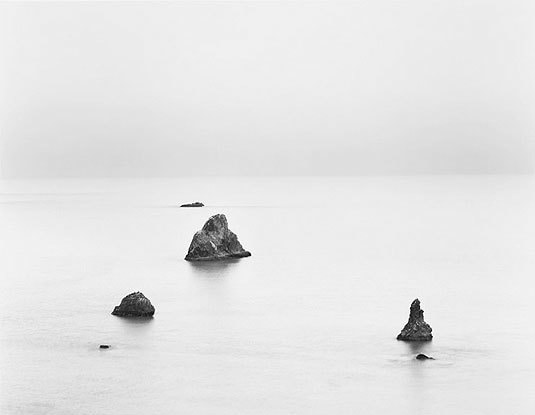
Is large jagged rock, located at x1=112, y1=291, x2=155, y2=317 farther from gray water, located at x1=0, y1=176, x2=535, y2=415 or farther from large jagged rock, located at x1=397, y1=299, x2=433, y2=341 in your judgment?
large jagged rock, located at x1=397, y1=299, x2=433, y2=341

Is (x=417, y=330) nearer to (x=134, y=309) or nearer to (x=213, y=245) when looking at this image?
(x=134, y=309)

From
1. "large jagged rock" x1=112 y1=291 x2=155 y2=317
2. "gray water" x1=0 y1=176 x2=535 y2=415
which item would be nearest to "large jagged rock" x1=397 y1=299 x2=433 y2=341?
"gray water" x1=0 y1=176 x2=535 y2=415

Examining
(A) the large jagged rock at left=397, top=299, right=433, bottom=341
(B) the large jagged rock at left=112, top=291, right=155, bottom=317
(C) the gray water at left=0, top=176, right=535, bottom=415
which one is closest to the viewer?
(C) the gray water at left=0, top=176, right=535, bottom=415

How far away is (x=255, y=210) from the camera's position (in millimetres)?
180500

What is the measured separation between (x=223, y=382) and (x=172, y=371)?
2.51 m

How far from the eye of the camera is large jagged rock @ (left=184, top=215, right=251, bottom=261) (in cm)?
6825

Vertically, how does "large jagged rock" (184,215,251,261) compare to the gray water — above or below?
above

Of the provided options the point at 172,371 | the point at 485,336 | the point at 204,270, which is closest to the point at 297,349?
the point at 172,371

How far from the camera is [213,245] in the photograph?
70.1 metres

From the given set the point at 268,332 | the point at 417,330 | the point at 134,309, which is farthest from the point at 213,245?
the point at 417,330

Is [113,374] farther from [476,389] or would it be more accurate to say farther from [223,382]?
[476,389]

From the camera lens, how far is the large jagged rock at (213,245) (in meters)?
68.2

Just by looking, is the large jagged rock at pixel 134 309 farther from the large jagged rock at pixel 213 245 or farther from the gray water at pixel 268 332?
the large jagged rock at pixel 213 245

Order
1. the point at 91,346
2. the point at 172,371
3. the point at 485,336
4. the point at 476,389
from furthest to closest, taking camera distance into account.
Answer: the point at 485,336
the point at 91,346
the point at 172,371
the point at 476,389
